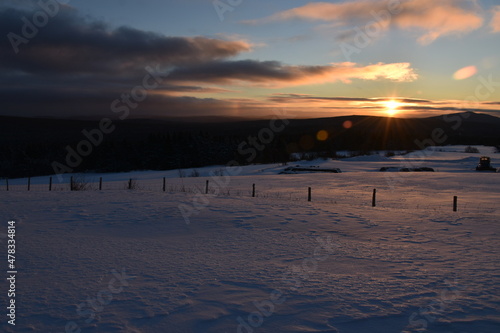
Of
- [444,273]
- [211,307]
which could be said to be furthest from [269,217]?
[211,307]

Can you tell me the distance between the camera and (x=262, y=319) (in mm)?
5523

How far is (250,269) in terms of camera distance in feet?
25.1

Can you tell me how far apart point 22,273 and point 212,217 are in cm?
695

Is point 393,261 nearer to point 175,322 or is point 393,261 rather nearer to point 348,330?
point 348,330

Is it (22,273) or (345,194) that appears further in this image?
(345,194)

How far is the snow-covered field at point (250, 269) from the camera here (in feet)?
17.9

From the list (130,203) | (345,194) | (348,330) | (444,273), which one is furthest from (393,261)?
(345,194)

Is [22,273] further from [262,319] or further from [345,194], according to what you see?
[345,194]

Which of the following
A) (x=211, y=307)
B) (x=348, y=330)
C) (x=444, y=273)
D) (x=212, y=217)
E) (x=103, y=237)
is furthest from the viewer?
(x=212, y=217)

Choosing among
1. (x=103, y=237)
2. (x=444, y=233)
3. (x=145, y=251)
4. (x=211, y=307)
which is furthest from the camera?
(x=444, y=233)

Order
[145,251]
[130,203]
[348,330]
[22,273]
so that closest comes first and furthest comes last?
[348,330]
[22,273]
[145,251]
[130,203]

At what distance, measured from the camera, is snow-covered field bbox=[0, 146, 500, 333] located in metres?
5.46

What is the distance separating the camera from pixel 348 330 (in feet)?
17.2

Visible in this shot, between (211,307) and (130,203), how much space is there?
11051 millimetres
